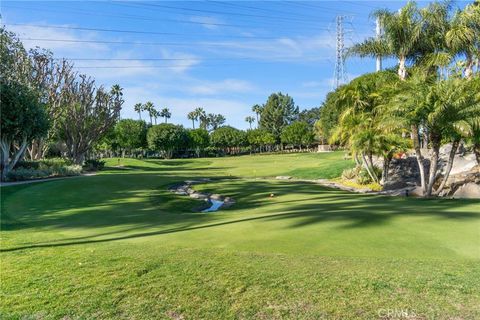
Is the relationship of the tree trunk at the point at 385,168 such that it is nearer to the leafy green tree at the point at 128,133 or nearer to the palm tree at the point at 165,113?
the leafy green tree at the point at 128,133

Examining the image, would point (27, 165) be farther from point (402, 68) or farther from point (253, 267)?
point (253, 267)

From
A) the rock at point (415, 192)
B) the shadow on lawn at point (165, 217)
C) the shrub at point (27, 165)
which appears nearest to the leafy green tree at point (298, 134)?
the shrub at point (27, 165)

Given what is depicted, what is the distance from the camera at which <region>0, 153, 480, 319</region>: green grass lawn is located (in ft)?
15.9

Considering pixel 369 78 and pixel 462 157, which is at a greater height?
pixel 369 78

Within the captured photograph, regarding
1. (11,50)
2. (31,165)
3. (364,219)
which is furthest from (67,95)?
(364,219)

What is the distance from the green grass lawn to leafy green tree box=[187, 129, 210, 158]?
83.9 m

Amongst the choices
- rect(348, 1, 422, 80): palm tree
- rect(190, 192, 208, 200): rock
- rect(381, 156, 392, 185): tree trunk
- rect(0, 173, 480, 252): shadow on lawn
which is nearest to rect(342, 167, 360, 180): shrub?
rect(381, 156, 392, 185): tree trunk

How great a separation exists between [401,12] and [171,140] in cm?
6555

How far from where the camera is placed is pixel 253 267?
6.21 m

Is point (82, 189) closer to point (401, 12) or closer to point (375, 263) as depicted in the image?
point (375, 263)

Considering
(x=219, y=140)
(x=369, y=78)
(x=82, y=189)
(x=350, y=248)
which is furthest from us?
(x=219, y=140)

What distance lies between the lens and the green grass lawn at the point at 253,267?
4.83m

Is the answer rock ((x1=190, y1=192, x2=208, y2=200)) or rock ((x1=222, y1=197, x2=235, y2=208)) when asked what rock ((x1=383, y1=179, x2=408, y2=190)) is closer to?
rock ((x1=222, y1=197, x2=235, y2=208))

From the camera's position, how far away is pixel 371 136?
2531 centimetres
